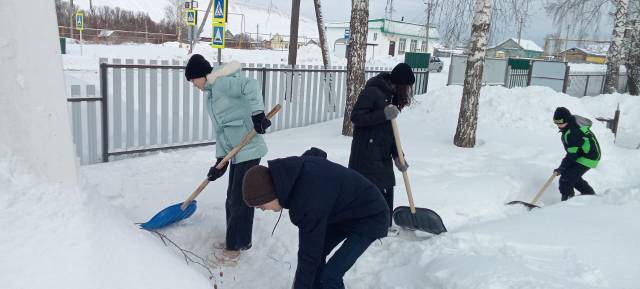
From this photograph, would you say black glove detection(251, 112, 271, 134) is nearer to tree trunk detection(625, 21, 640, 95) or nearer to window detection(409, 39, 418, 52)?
tree trunk detection(625, 21, 640, 95)

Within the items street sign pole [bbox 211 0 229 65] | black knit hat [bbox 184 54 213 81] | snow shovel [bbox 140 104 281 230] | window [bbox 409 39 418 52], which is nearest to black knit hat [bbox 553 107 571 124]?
snow shovel [bbox 140 104 281 230]

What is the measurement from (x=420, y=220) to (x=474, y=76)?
3.62 metres

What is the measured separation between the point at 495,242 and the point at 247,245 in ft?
6.36

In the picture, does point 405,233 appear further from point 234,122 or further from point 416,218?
point 234,122

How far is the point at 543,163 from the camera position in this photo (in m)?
6.50

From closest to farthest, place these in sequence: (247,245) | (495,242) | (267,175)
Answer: (267,175), (495,242), (247,245)

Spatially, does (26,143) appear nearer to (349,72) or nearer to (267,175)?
(267,175)

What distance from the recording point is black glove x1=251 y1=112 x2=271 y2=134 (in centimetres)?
345

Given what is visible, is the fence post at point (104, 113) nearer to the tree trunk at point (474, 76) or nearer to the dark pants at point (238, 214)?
the dark pants at point (238, 214)

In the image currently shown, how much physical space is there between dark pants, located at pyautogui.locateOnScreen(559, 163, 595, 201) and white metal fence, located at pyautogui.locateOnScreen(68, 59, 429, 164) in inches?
180

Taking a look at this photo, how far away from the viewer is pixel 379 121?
12.6ft

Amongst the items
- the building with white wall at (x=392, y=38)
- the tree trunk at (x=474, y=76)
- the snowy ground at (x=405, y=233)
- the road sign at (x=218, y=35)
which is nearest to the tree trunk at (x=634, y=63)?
the snowy ground at (x=405, y=233)

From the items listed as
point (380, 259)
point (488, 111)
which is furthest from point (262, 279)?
point (488, 111)

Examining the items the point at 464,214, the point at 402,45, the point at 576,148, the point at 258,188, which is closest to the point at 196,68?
the point at 258,188
